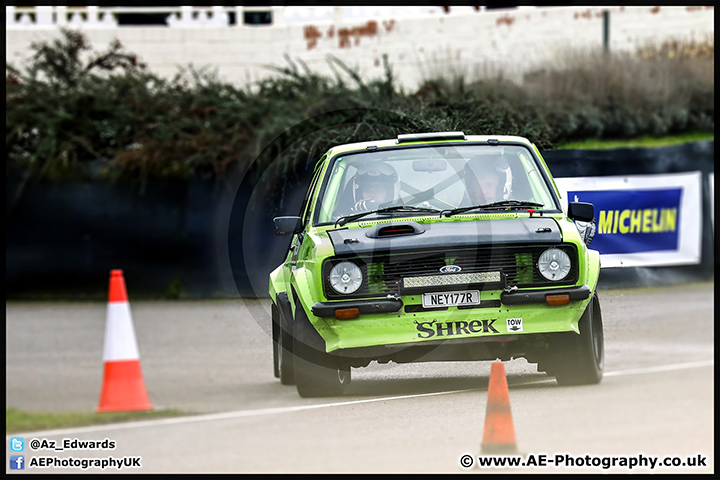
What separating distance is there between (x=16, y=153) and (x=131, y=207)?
270 cm

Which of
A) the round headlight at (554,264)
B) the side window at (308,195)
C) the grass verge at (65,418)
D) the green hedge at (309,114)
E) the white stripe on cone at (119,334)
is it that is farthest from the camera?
the white stripe on cone at (119,334)

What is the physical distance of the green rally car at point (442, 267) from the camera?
3.37 m

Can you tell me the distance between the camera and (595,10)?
61.6 feet

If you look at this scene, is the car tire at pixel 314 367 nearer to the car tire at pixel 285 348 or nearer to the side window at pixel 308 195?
the car tire at pixel 285 348

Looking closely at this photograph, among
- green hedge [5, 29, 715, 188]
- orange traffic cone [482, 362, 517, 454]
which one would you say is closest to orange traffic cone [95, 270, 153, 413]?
green hedge [5, 29, 715, 188]

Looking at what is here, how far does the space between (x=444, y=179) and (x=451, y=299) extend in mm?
426

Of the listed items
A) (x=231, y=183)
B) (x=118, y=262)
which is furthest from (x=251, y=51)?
(x=231, y=183)

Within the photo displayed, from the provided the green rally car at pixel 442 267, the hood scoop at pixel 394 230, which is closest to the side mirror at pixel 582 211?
the green rally car at pixel 442 267

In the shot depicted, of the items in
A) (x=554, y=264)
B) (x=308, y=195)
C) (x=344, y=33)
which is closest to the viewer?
(x=554, y=264)

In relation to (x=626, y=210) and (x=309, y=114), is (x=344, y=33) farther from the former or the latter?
(x=626, y=210)

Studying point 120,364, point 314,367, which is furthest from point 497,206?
point 120,364

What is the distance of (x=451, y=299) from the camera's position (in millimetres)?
→ 3400

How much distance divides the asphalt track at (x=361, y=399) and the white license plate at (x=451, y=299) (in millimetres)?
326

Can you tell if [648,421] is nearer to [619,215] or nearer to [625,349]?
[625,349]
